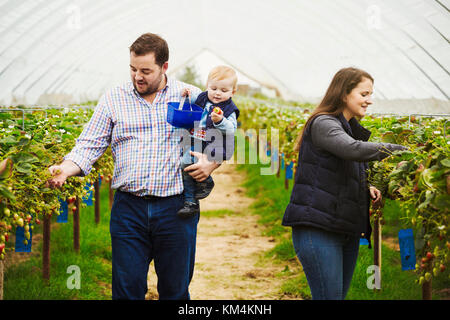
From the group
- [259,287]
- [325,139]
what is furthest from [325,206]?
[259,287]

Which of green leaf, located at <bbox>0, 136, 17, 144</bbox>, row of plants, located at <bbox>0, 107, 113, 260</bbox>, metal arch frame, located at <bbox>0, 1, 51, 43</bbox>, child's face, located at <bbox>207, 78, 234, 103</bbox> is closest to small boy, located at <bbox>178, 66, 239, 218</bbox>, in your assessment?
child's face, located at <bbox>207, 78, 234, 103</bbox>

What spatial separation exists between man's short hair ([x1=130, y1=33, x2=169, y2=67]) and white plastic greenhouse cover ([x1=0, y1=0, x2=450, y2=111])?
4070mm

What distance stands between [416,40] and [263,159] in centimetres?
416

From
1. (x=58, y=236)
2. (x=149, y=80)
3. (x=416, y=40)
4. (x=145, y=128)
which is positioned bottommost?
(x=58, y=236)

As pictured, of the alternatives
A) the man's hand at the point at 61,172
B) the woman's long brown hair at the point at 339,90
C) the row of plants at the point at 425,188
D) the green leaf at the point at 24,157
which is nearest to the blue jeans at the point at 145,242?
the man's hand at the point at 61,172

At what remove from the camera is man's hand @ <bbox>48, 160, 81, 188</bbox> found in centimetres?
229

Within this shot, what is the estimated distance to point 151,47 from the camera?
2355 millimetres

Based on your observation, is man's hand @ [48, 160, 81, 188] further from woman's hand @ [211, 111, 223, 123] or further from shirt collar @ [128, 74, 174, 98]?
woman's hand @ [211, 111, 223, 123]

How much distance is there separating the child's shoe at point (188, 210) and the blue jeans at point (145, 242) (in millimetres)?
20

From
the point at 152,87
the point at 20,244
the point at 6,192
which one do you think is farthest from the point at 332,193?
the point at 20,244

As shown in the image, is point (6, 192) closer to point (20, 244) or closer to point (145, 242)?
point (145, 242)

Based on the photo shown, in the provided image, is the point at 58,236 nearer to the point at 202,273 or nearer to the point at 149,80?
the point at 202,273

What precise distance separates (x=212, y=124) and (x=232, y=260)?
3.18 m

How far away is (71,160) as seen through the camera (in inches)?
93.9
